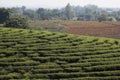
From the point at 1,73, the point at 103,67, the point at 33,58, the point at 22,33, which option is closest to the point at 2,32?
the point at 22,33

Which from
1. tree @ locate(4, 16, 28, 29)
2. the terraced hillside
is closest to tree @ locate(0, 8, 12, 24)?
tree @ locate(4, 16, 28, 29)

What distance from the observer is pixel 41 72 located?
1096 inches

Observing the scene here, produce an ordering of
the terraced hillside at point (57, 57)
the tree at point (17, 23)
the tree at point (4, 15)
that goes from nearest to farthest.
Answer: the terraced hillside at point (57, 57) → the tree at point (17, 23) → the tree at point (4, 15)

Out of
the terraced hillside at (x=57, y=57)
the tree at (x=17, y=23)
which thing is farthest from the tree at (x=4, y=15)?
the terraced hillside at (x=57, y=57)

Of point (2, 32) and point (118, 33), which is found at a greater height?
point (2, 32)

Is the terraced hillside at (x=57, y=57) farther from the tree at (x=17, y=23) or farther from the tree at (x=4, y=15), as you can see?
the tree at (x=4, y=15)

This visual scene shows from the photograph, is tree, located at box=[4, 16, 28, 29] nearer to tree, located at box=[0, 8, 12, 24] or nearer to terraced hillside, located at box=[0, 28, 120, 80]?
tree, located at box=[0, 8, 12, 24]

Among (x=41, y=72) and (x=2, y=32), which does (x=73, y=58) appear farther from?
(x=2, y=32)

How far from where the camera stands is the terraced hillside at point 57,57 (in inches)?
1089

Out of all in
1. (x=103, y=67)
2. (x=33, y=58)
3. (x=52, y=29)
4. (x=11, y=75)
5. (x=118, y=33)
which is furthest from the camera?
(x=52, y=29)

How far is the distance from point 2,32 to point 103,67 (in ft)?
52.3

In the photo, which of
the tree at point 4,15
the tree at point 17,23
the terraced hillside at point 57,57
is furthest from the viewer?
the tree at point 4,15

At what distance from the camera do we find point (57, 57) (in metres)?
31.2

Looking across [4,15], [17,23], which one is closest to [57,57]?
[17,23]
